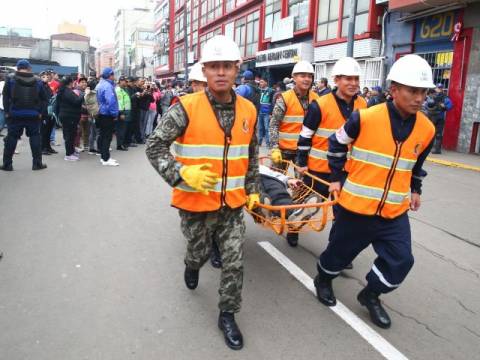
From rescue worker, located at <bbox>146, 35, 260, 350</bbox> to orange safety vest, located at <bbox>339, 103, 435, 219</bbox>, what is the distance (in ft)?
2.76

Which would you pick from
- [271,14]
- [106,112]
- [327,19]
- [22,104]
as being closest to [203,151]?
[22,104]

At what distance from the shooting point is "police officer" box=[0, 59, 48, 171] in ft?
28.5

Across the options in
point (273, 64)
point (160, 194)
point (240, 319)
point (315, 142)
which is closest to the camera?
point (240, 319)

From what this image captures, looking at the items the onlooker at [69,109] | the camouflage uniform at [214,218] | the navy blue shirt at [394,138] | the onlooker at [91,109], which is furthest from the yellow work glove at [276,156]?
the onlooker at [69,109]

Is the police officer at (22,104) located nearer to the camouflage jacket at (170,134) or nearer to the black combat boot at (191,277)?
the black combat boot at (191,277)

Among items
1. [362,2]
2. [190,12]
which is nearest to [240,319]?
[362,2]

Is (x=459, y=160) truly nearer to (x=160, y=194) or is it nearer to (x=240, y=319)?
(x=160, y=194)

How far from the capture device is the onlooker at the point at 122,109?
11.8m

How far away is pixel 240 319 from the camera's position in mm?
3553

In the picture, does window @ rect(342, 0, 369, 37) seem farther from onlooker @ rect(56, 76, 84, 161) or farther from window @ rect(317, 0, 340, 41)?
onlooker @ rect(56, 76, 84, 161)

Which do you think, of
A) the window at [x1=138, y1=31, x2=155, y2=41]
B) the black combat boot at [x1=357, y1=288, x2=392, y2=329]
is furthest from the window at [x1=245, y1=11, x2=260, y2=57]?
the window at [x1=138, y1=31, x2=155, y2=41]

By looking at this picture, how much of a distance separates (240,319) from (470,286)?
2316 mm

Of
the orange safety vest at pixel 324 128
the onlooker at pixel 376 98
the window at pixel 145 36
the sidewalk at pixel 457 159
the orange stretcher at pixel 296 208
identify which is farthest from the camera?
the window at pixel 145 36

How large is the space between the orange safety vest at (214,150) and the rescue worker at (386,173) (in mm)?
816
